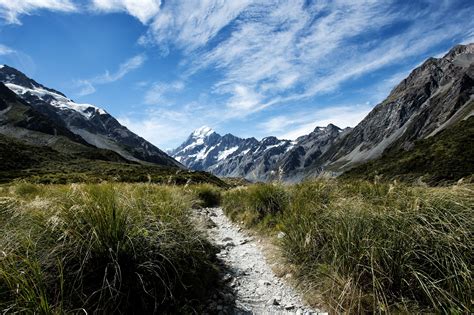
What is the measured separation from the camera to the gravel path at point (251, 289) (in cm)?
456

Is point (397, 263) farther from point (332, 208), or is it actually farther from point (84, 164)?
point (84, 164)

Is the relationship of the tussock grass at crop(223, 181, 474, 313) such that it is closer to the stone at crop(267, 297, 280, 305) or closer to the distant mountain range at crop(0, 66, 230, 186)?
the stone at crop(267, 297, 280, 305)

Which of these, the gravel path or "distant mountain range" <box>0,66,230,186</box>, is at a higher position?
"distant mountain range" <box>0,66,230,186</box>

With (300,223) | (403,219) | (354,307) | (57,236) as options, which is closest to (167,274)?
(57,236)

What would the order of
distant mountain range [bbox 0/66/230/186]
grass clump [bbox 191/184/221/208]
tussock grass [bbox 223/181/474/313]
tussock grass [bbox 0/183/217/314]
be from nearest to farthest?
tussock grass [bbox 0/183/217/314]
tussock grass [bbox 223/181/474/313]
grass clump [bbox 191/184/221/208]
distant mountain range [bbox 0/66/230/186]

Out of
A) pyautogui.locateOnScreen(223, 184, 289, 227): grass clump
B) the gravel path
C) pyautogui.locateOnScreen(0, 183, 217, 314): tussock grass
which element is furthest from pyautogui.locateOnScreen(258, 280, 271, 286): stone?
pyautogui.locateOnScreen(223, 184, 289, 227): grass clump

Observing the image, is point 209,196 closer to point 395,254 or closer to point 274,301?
point 274,301

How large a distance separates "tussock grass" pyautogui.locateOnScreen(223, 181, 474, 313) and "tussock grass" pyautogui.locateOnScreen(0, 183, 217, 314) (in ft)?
6.95

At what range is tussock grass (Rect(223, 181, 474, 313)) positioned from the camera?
364 centimetres

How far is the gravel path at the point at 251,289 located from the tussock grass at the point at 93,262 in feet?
1.73

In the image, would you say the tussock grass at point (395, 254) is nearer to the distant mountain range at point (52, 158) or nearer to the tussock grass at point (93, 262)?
the tussock grass at point (93, 262)

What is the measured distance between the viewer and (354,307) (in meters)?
3.90

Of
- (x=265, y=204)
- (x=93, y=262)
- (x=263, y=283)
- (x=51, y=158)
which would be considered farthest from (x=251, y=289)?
(x=51, y=158)

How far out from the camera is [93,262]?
3.89m
